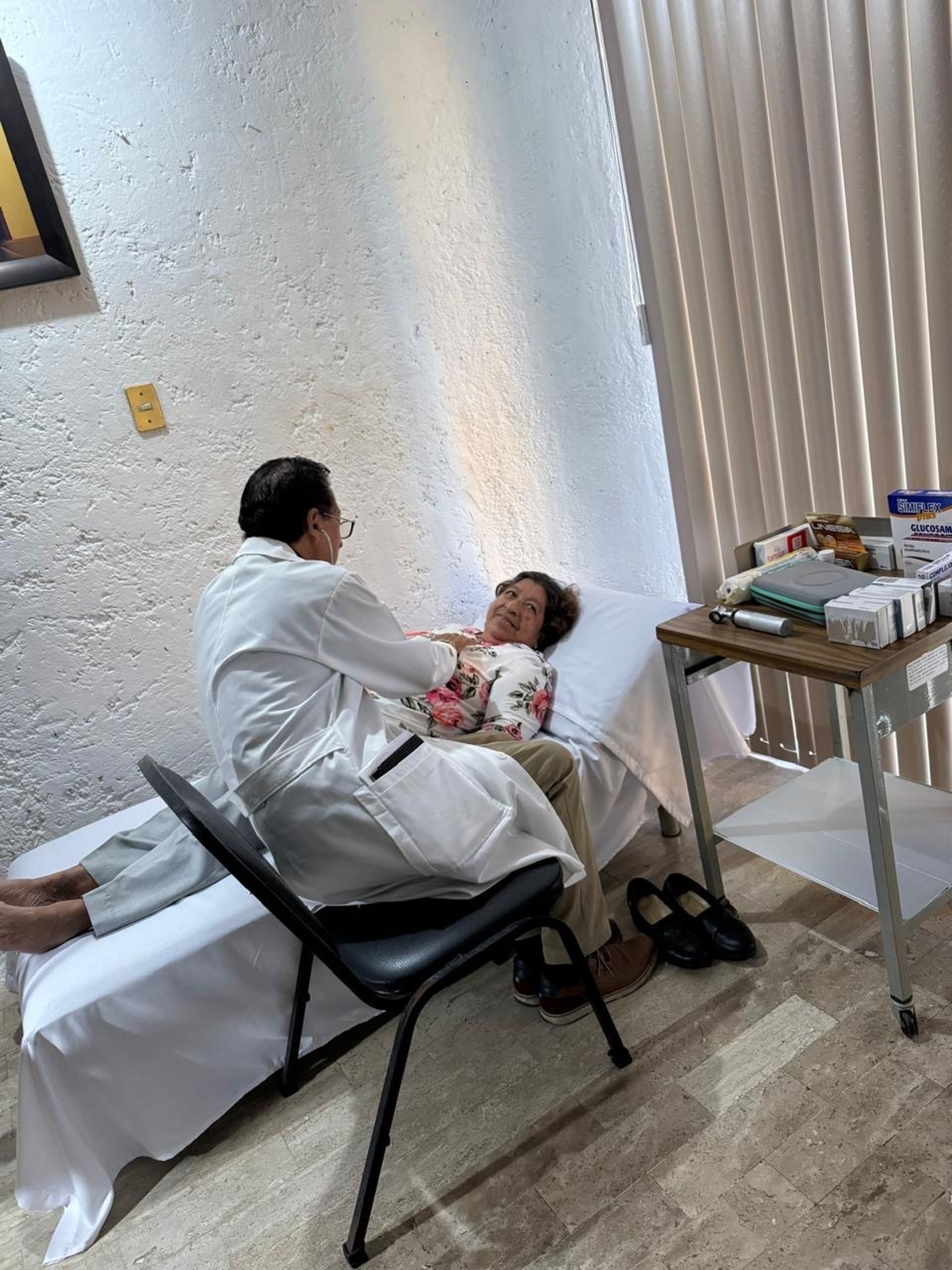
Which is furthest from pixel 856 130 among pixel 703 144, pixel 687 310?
pixel 687 310

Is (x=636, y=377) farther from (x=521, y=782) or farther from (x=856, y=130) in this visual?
(x=521, y=782)

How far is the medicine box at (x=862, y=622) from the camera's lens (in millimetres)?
1510

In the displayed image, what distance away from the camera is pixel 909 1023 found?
5.32 ft

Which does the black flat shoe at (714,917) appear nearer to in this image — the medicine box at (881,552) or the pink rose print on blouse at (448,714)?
the pink rose print on blouse at (448,714)

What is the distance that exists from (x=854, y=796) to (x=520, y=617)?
0.98 metres

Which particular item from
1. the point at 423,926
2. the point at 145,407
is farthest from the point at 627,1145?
the point at 145,407

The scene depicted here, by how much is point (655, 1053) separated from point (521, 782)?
1.94 feet

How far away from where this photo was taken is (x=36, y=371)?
2301mm

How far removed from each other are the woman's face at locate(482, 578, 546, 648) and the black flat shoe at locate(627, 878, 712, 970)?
28.9 inches

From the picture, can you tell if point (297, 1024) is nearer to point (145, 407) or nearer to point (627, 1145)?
point (627, 1145)

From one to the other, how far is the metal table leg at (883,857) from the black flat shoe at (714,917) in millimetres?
306

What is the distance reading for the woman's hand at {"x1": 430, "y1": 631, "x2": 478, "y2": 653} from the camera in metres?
2.42

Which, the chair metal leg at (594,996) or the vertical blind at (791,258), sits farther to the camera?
the vertical blind at (791,258)

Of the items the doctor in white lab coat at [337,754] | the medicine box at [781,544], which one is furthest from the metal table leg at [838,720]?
the doctor in white lab coat at [337,754]
